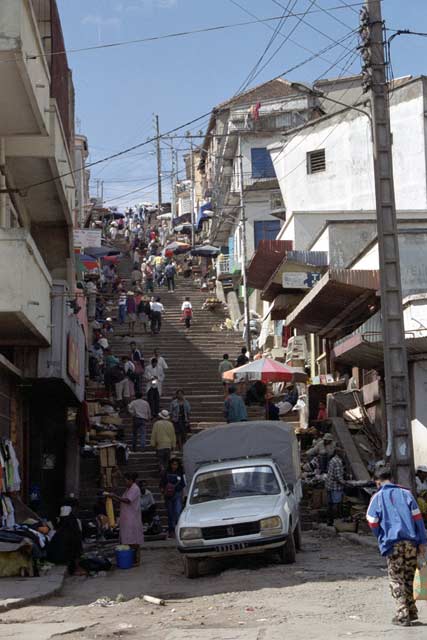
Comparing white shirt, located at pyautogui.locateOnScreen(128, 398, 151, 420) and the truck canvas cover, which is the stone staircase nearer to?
white shirt, located at pyautogui.locateOnScreen(128, 398, 151, 420)

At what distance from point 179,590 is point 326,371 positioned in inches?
781

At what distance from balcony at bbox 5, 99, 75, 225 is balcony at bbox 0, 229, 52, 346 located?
7.32ft

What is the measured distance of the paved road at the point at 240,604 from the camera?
10.4m

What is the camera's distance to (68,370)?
2220cm

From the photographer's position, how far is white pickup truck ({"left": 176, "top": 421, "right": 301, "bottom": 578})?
51.9ft

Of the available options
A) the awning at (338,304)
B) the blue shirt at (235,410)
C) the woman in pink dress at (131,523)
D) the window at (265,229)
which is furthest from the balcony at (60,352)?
the window at (265,229)

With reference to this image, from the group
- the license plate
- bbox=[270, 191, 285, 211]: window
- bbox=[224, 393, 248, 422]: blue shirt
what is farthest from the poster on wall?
bbox=[270, 191, 285, 211]: window

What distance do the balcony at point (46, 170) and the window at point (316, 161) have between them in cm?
2033

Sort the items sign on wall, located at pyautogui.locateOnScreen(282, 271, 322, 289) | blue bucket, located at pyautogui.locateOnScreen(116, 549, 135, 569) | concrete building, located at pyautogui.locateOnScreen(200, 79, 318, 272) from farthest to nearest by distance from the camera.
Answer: concrete building, located at pyautogui.locateOnScreen(200, 79, 318, 272), sign on wall, located at pyautogui.locateOnScreen(282, 271, 322, 289), blue bucket, located at pyautogui.locateOnScreen(116, 549, 135, 569)


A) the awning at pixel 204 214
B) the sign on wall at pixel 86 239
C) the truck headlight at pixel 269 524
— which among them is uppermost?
the awning at pixel 204 214

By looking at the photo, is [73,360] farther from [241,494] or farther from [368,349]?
[241,494]

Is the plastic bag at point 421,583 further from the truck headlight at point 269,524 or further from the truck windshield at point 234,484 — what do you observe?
the truck windshield at point 234,484

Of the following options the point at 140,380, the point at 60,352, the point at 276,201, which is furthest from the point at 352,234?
the point at 276,201

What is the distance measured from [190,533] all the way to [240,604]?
3462mm
